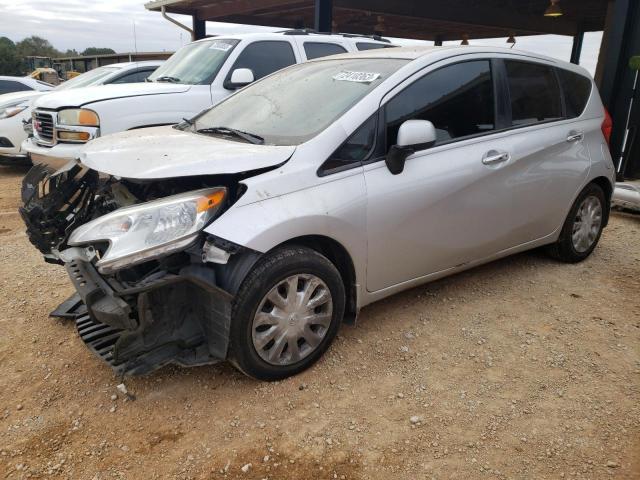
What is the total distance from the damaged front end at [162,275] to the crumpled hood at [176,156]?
0.32ft

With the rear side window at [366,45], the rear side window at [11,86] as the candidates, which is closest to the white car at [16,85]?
the rear side window at [11,86]

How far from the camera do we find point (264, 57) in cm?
649

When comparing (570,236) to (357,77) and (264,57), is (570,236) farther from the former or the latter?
(264,57)

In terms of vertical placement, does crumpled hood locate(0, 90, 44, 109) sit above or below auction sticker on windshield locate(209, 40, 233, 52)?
below

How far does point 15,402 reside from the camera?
2.69m

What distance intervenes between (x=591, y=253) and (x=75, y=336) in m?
4.35

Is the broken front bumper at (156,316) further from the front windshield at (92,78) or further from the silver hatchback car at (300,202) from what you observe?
the front windshield at (92,78)

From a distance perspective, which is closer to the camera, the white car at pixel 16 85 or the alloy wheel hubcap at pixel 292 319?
the alloy wheel hubcap at pixel 292 319

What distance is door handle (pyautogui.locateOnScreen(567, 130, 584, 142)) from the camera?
4.12m

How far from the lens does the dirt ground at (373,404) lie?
2.32 m

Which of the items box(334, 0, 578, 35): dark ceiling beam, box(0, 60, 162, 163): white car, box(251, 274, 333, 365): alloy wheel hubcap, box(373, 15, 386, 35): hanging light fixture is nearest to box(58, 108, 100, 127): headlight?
box(0, 60, 162, 163): white car

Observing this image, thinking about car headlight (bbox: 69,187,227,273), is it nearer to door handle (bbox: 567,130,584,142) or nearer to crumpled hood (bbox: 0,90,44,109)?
door handle (bbox: 567,130,584,142)

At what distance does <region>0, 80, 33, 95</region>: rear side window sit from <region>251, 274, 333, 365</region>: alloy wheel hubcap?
10443 mm

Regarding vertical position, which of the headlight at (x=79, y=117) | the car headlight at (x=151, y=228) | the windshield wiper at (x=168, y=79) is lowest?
the headlight at (x=79, y=117)
